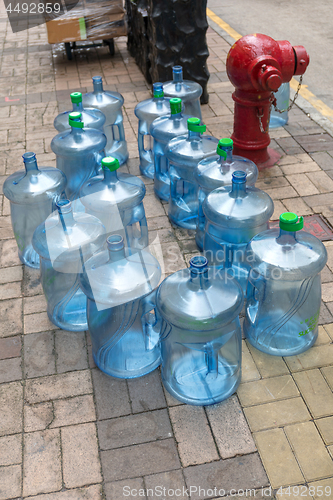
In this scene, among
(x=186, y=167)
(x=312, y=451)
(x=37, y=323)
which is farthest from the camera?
(x=186, y=167)

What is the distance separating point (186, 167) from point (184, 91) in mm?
1205

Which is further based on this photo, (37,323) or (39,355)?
(37,323)

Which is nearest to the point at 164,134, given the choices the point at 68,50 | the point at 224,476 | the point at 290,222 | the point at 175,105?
the point at 175,105

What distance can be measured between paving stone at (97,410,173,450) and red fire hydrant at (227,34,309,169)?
9.07 feet

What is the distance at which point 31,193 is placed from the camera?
10.3 ft

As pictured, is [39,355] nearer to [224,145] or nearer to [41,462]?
[41,462]

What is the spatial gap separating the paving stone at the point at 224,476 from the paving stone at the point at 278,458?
1.6 inches

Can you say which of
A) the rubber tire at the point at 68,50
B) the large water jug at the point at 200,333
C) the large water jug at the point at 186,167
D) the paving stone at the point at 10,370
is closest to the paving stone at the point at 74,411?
the paving stone at the point at 10,370

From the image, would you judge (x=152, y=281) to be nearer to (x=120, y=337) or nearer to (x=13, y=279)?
(x=120, y=337)

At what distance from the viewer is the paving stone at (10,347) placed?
9.29 feet

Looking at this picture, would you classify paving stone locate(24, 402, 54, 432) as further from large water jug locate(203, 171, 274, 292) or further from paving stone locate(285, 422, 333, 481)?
large water jug locate(203, 171, 274, 292)

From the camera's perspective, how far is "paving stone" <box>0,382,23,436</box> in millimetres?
2443

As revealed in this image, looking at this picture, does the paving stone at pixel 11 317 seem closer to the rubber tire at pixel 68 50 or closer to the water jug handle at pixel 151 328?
the water jug handle at pixel 151 328

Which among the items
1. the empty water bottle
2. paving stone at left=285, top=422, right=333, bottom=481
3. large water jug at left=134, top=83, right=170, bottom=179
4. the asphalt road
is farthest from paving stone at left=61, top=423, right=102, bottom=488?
the asphalt road
